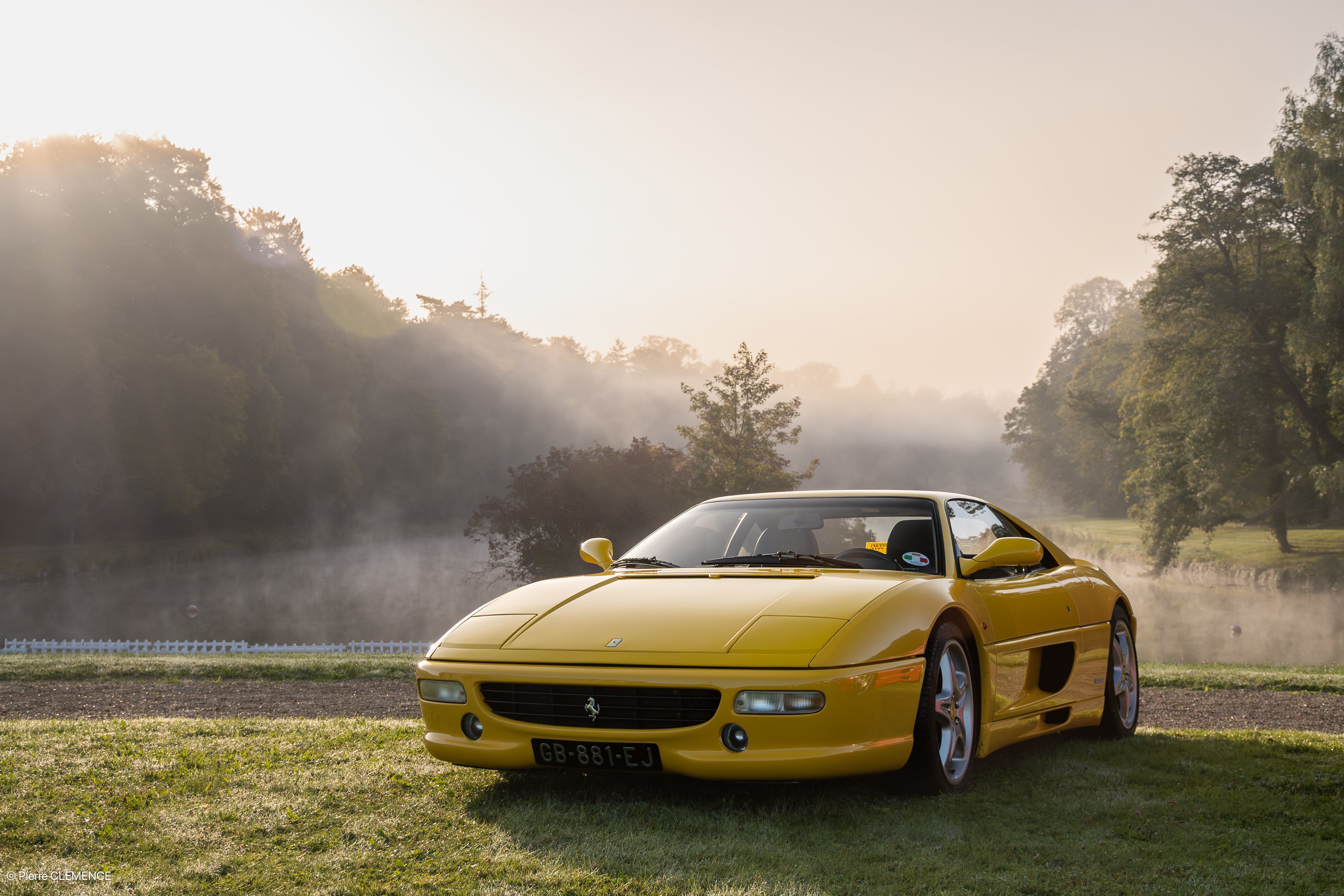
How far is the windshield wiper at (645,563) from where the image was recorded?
222 inches

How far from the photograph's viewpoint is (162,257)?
143ft

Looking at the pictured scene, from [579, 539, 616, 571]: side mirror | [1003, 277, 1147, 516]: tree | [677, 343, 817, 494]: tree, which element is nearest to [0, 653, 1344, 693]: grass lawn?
[579, 539, 616, 571]: side mirror

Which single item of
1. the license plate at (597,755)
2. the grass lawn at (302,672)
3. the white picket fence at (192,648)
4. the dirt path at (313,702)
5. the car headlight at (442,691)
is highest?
the car headlight at (442,691)

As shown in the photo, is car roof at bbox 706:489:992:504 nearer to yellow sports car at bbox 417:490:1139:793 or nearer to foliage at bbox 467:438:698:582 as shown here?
yellow sports car at bbox 417:490:1139:793

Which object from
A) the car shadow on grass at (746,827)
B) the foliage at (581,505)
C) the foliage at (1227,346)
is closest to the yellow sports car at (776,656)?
the car shadow on grass at (746,827)

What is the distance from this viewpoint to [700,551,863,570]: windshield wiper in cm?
536

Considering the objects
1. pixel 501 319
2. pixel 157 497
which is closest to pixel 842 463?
pixel 501 319

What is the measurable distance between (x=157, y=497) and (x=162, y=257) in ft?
32.3

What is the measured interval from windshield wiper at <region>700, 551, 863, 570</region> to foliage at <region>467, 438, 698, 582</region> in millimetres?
22298

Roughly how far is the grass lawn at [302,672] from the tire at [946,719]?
776 cm

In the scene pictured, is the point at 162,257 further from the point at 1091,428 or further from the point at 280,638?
the point at 1091,428

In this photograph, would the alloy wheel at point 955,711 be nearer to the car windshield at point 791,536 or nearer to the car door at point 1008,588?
the car door at point 1008,588

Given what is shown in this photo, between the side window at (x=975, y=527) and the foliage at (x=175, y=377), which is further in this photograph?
the foliage at (x=175, y=377)

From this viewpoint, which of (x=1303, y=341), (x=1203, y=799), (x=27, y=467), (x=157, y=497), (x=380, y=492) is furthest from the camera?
(x=380, y=492)
